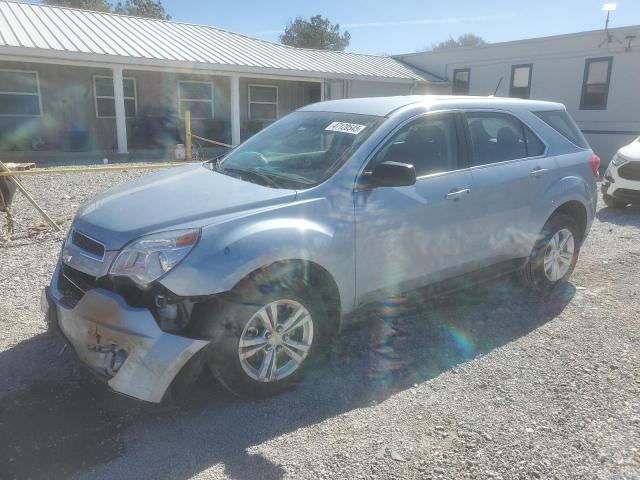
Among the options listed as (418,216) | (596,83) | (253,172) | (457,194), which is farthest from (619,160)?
(596,83)

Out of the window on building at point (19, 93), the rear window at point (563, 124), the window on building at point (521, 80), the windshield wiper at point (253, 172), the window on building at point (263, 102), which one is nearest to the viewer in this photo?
the windshield wiper at point (253, 172)

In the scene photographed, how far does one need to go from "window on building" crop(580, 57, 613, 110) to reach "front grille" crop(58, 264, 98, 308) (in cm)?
1905

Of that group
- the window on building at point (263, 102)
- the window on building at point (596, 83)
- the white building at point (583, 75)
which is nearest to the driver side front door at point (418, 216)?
the white building at point (583, 75)

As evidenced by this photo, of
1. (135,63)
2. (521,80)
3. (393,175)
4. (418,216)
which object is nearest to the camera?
(393,175)

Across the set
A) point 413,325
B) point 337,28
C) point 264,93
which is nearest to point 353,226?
point 413,325

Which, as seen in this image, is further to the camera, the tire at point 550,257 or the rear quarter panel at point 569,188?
the tire at point 550,257

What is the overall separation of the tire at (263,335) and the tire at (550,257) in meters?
2.47

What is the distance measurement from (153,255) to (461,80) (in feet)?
72.9

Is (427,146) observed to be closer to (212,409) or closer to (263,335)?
(263,335)

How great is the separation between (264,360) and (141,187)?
1.53 metres

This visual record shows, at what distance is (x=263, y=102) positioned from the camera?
2047cm

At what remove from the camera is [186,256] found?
279 centimetres

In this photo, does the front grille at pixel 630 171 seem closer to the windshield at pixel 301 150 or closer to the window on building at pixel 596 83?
the windshield at pixel 301 150

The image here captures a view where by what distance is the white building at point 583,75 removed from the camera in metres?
17.2
